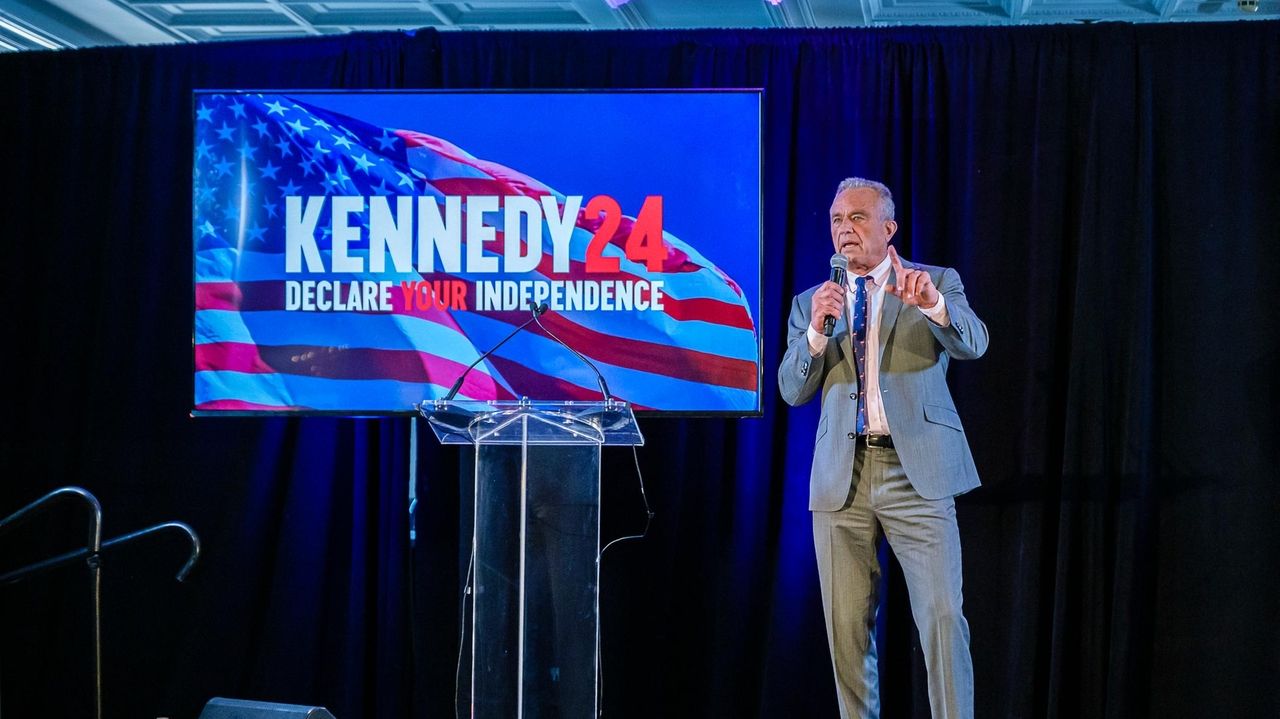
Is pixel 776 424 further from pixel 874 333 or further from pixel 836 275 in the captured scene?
A: pixel 836 275

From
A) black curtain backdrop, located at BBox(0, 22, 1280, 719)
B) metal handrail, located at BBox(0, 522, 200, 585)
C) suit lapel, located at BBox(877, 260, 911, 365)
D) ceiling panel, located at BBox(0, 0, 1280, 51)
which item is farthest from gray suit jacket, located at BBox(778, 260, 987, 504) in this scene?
metal handrail, located at BBox(0, 522, 200, 585)

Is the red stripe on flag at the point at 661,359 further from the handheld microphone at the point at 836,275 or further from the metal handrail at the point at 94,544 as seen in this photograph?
the metal handrail at the point at 94,544

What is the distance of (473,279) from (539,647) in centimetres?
167

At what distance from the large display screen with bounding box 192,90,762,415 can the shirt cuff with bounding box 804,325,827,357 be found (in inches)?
23.4

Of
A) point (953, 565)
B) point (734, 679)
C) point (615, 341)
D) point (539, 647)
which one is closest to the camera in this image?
point (539, 647)

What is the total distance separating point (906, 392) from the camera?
11.3 ft

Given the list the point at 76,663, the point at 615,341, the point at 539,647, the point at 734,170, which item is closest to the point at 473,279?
the point at 615,341

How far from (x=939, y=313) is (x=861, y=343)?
0.30m

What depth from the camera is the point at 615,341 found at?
4.11 meters

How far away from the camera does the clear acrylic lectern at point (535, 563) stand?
2869 mm

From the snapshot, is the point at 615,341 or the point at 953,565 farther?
the point at 615,341

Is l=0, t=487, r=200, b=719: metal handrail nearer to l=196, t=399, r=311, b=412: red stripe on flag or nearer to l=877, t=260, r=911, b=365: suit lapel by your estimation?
l=196, t=399, r=311, b=412: red stripe on flag

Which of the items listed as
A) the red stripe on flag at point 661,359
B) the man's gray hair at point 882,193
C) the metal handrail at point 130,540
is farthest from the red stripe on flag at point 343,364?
the man's gray hair at point 882,193

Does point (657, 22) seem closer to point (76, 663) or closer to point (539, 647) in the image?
point (539, 647)
